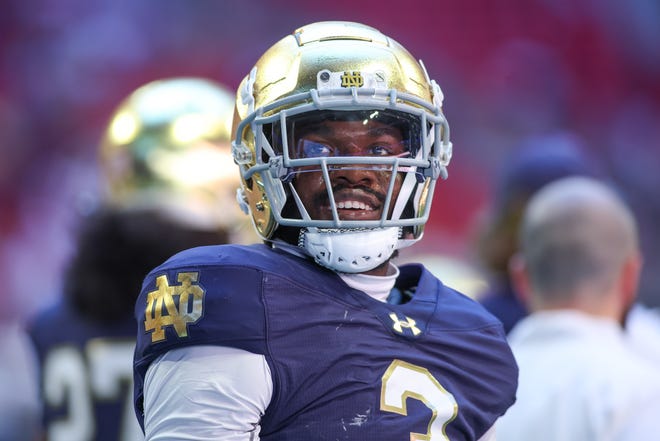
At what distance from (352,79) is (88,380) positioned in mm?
1558

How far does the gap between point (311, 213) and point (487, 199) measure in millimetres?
5086

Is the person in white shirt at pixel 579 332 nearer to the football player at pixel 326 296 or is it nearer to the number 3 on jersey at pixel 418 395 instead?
the football player at pixel 326 296

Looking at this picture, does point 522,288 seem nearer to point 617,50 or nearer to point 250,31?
point 250,31

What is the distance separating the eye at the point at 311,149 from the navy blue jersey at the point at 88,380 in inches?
54.0

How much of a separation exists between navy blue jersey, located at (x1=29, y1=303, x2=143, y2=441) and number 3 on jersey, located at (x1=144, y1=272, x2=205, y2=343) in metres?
1.36

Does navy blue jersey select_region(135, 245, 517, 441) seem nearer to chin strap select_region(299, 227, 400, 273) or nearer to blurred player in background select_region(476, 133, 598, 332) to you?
chin strap select_region(299, 227, 400, 273)

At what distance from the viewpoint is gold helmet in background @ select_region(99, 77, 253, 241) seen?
12.5 ft

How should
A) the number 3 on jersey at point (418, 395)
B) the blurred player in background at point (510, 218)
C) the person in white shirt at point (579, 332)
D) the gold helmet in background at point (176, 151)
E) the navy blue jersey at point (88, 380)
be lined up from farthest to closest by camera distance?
the gold helmet in background at point (176, 151)
the blurred player in background at point (510, 218)
the navy blue jersey at point (88, 380)
the person in white shirt at point (579, 332)
the number 3 on jersey at point (418, 395)

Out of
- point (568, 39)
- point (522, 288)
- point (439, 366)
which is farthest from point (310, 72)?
point (568, 39)

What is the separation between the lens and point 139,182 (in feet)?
12.8

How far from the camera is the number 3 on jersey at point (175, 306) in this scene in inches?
66.2

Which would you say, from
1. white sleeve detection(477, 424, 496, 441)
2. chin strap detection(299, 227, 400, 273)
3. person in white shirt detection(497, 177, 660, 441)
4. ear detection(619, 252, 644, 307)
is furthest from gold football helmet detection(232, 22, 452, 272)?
ear detection(619, 252, 644, 307)

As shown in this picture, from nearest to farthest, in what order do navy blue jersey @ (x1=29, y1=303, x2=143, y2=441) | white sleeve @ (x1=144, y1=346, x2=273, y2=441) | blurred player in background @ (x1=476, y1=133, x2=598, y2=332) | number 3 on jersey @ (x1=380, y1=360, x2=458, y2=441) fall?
white sleeve @ (x1=144, y1=346, x2=273, y2=441) < number 3 on jersey @ (x1=380, y1=360, x2=458, y2=441) < navy blue jersey @ (x1=29, y1=303, x2=143, y2=441) < blurred player in background @ (x1=476, y1=133, x2=598, y2=332)

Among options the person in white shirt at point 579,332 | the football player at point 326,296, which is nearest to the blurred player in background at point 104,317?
the person in white shirt at point 579,332
